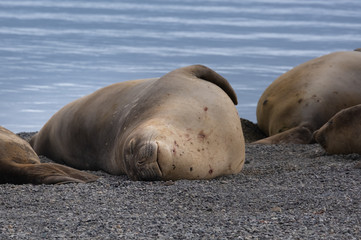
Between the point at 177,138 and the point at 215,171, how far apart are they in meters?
0.61

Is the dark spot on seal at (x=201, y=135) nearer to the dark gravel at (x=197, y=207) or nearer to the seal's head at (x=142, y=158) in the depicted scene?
the dark gravel at (x=197, y=207)

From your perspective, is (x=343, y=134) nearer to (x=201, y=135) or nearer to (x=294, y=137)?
(x=294, y=137)

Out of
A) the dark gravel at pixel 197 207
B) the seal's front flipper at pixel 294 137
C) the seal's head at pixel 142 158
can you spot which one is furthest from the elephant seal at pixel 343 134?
the seal's head at pixel 142 158

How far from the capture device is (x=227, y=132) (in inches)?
255

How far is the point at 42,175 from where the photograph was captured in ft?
20.6

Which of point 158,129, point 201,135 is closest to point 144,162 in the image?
point 158,129

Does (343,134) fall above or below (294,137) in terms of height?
above

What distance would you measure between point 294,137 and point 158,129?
3849mm

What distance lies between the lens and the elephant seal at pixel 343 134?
785cm

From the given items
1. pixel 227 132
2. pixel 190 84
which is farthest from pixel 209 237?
pixel 190 84

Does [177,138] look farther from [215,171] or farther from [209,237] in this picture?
[209,237]

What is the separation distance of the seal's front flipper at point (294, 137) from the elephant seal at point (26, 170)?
11.8 feet

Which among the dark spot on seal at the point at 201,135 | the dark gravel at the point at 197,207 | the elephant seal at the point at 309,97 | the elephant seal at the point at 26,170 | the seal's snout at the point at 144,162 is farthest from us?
the elephant seal at the point at 309,97

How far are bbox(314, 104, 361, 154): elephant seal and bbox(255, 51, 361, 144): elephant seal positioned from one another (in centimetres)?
113
